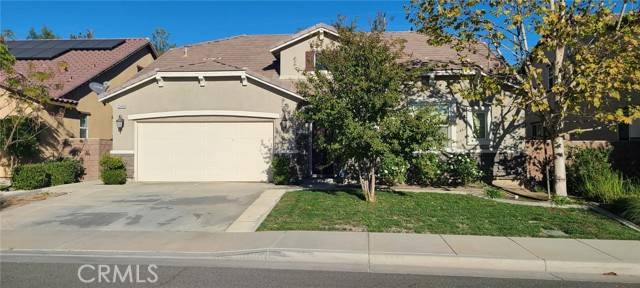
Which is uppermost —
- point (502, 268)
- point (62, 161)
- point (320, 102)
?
point (320, 102)

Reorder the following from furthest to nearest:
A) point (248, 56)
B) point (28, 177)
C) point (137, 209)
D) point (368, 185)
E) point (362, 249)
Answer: point (248, 56) < point (28, 177) < point (368, 185) < point (137, 209) < point (362, 249)

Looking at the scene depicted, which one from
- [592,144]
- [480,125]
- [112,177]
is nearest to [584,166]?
[592,144]

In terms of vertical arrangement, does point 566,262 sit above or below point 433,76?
below

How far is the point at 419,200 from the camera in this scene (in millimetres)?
11227

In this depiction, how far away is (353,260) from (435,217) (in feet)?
11.1

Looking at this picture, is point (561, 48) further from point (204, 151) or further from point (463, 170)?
point (204, 151)

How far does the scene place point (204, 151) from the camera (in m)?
15.6

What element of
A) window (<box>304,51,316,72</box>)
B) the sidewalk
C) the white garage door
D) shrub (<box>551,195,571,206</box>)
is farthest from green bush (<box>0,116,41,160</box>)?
shrub (<box>551,195,571,206</box>)

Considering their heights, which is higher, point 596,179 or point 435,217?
point 596,179

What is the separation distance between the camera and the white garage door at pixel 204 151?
1543 centimetres

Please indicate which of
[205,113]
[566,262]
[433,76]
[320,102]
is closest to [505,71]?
[433,76]

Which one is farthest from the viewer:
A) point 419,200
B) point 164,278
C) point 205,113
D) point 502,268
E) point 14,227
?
point 205,113

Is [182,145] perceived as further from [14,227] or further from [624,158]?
[624,158]

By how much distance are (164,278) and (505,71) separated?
10.4 metres
